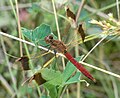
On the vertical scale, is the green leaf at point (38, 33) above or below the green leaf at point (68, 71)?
above

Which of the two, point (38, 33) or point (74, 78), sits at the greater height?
point (38, 33)

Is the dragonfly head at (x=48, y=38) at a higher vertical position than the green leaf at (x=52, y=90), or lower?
higher

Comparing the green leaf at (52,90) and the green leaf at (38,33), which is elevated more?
the green leaf at (38,33)

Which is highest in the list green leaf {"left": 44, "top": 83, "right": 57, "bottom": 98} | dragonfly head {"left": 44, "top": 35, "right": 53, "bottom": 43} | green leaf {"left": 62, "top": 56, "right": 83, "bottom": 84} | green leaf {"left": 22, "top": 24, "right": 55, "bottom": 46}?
green leaf {"left": 22, "top": 24, "right": 55, "bottom": 46}

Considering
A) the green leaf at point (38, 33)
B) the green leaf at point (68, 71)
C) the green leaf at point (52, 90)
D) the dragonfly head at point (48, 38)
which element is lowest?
the green leaf at point (52, 90)

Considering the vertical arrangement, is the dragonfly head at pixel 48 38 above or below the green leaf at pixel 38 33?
below

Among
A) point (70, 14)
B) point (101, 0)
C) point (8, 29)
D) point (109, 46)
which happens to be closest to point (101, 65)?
point (109, 46)

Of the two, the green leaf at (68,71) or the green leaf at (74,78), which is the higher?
the green leaf at (68,71)

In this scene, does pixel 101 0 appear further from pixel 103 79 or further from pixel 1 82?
pixel 1 82

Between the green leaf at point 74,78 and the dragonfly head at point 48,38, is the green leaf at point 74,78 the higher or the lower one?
the lower one

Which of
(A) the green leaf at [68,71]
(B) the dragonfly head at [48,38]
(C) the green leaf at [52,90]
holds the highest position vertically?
(B) the dragonfly head at [48,38]

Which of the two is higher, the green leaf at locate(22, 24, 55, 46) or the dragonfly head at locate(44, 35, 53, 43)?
the green leaf at locate(22, 24, 55, 46)
